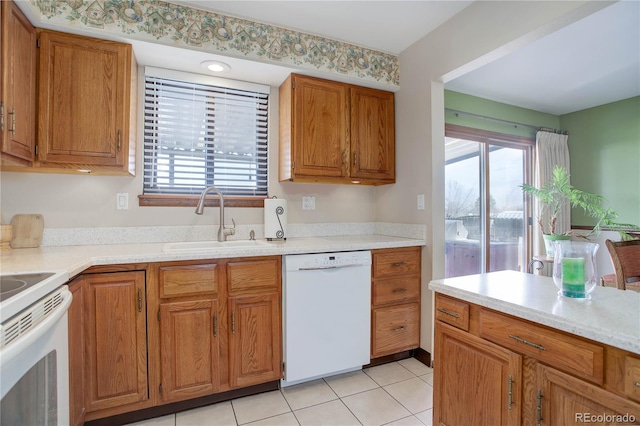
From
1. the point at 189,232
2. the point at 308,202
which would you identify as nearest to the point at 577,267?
the point at 308,202

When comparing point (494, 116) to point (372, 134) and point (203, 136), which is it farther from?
point (203, 136)

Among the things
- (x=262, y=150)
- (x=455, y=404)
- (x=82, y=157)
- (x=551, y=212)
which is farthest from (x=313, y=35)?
(x=551, y=212)

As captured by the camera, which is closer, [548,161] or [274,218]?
[274,218]

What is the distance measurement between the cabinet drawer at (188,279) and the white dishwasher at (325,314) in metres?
0.45

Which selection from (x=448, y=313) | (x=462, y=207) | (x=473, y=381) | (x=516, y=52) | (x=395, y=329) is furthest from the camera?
(x=462, y=207)

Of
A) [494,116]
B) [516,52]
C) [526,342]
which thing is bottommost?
[526,342]

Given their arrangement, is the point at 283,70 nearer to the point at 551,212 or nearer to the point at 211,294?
the point at 211,294

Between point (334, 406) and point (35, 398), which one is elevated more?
point (35, 398)

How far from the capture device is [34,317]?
99 centimetres

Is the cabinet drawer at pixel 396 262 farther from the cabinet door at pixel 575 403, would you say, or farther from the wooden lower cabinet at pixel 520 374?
the cabinet door at pixel 575 403

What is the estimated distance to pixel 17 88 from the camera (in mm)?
1586

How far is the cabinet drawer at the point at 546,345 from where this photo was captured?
0.88 metres

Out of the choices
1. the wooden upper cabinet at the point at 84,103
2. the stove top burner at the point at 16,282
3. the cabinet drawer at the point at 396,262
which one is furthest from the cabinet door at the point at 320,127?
the stove top burner at the point at 16,282

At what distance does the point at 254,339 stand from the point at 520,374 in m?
1.42
